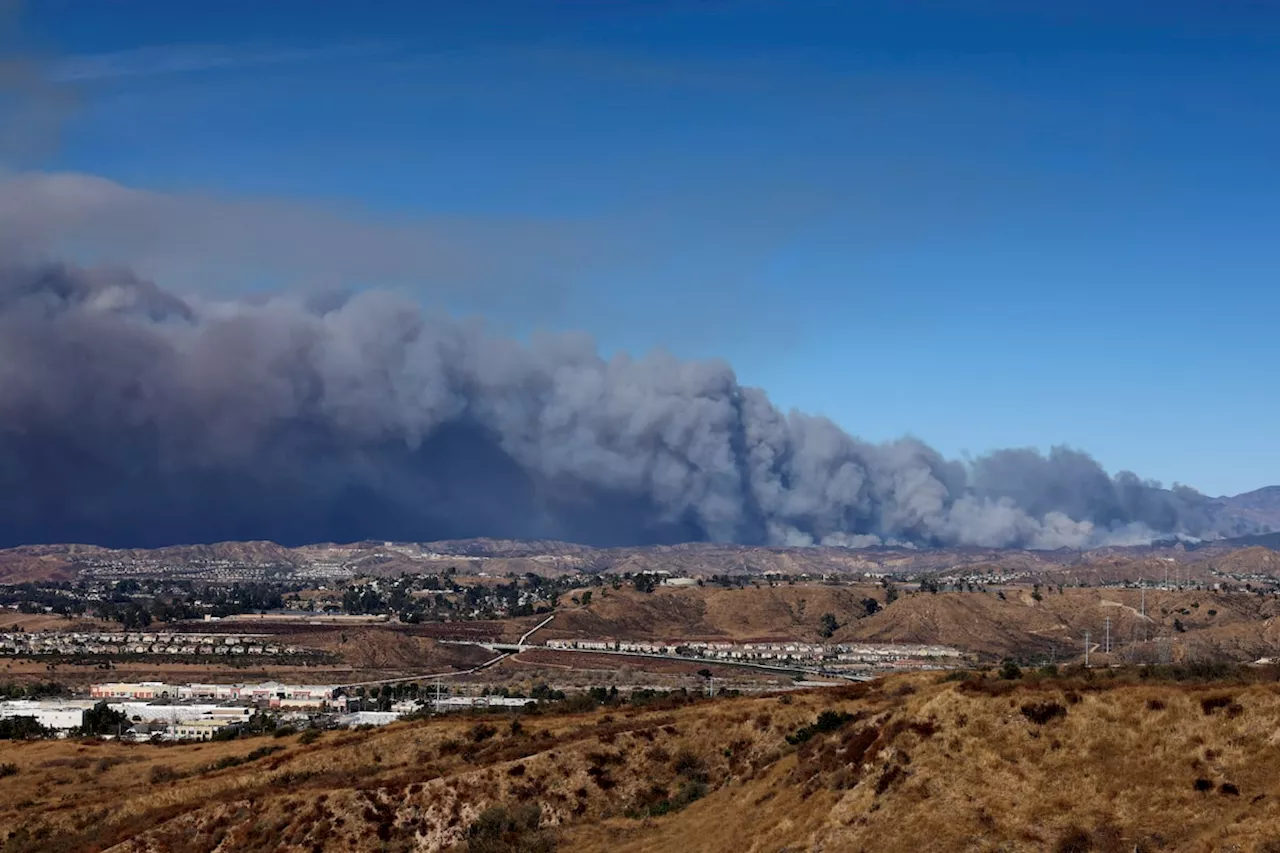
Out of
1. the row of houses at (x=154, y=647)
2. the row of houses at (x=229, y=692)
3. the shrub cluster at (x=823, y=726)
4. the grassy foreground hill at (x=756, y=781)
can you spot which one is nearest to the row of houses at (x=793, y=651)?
the row of houses at (x=154, y=647)

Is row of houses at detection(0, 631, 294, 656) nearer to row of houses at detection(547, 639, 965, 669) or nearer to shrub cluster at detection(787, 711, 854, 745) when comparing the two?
row of houses at detection(547, 639, 965, 669)

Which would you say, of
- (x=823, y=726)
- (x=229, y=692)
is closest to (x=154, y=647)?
(x=229, y=692)

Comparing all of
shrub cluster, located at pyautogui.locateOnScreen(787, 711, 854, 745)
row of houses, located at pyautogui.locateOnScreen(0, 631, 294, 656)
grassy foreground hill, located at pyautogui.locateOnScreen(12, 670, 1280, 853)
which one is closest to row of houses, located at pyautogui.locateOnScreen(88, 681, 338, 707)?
row of houses, located at pyautogui.locateOnScreen(0, 631, 294, 656)

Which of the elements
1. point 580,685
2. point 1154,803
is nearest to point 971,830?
point 1154,803

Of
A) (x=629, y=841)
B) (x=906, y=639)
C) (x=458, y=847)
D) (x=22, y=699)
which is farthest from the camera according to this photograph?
(x=906, y=639)

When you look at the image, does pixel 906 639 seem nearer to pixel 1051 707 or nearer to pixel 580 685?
pixel 580 685

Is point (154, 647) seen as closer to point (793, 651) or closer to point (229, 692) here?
point (229, 692)

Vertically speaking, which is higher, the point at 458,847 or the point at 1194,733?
the point at 1194,733

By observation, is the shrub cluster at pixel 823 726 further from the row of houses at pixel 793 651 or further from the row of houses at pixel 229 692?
the row of houses at pixel 793 651
